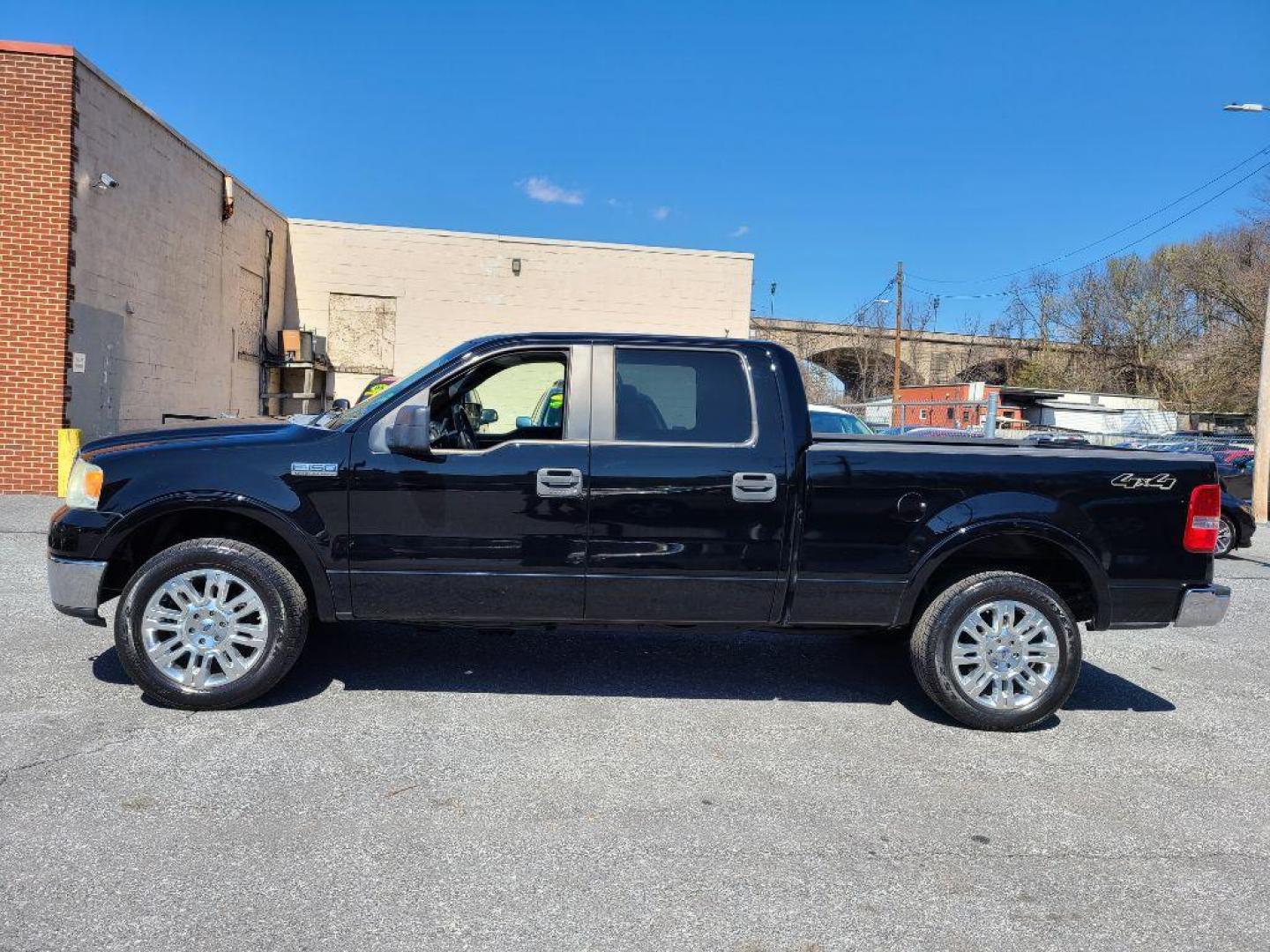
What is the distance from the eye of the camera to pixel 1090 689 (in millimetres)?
5641

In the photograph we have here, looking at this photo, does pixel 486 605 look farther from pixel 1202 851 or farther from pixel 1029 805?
pixel 1202 851

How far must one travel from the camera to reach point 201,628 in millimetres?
4488

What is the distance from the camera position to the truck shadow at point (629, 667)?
512cm

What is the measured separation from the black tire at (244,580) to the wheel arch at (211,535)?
0.14 metres

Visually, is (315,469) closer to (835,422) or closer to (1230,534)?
(835,422)

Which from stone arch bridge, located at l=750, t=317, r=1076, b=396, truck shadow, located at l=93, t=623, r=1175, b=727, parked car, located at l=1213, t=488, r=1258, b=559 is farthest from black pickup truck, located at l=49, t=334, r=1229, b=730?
stone arch bridge, located at l=750, t=317, r=1076, b=396

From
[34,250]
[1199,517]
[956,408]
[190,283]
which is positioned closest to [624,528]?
[1199,517]

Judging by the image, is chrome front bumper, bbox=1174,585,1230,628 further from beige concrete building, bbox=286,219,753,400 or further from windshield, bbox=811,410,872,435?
beige concrete building, bbox=286,219,753,400

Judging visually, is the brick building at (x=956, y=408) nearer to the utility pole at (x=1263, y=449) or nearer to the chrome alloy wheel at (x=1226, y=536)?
the utility pole at (x=1263, y=449)

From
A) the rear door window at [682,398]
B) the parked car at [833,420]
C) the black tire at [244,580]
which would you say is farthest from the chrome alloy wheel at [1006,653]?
the parked car at [833,420]

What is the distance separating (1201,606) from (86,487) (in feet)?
18.2

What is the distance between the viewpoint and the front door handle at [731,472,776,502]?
454cm

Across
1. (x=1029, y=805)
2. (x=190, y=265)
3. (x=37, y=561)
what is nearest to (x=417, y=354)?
(x=190, y=265)

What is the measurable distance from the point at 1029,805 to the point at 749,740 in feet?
4.08
